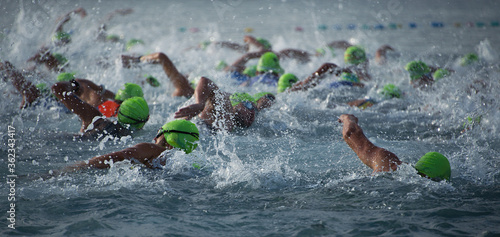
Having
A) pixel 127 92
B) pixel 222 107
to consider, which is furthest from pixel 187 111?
pixel 127 92

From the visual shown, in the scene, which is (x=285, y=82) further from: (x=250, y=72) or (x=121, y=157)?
(x=121, y=157)

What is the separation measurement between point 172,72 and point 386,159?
418cm

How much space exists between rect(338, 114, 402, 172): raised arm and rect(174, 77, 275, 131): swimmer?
1642 millimetres

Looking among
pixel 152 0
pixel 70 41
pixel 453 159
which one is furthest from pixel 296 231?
pixel 152 0

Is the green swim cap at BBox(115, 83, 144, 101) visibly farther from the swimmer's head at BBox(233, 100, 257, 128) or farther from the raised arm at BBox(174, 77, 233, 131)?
the swimmer's head at BBox(233, 100, 257, 128)

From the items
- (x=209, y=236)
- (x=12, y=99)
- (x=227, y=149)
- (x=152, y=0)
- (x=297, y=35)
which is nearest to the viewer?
(x=209, y=236)

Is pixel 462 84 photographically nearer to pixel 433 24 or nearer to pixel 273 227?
pixel 273 227

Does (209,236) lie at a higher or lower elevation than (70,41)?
lower

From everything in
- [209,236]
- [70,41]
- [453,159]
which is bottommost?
[209,236]

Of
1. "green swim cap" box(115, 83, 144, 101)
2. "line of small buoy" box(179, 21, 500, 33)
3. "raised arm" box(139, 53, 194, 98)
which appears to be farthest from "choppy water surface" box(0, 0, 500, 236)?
"line of small buoy" box(179, 21, 500, 33)

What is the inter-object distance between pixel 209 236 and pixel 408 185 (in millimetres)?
1865

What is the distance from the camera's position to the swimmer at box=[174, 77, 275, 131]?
5176mm

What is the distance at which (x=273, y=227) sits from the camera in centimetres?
328

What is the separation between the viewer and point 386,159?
3.92 metres
